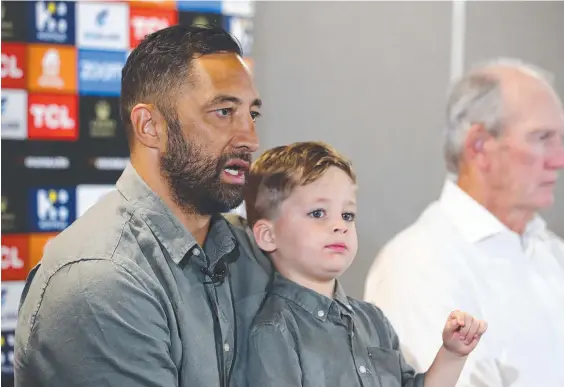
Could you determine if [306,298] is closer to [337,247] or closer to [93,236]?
[337,247]

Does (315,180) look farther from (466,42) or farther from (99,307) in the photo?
(466,42)

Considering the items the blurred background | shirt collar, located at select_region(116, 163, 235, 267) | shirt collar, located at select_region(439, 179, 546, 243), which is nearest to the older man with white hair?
shirt collar, located at select_region(439, 179, 546, 243)

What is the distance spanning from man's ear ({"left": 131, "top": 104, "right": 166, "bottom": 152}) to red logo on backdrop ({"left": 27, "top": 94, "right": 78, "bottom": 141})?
1.22 metres

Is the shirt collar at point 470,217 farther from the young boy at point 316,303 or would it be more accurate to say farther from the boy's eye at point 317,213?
the boy's eye at point 317,213

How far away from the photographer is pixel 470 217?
2.01 metres

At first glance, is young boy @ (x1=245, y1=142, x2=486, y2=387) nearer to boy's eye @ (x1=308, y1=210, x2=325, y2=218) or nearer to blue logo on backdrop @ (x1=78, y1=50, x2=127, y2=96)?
boy's eye @ (x1=308, y1=210, x2=325, y2=218)

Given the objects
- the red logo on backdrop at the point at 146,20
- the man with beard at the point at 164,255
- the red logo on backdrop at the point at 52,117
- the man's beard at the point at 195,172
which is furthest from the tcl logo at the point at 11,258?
the man's beard at the point at 195,172

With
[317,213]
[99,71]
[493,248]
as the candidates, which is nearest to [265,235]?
[317,213]

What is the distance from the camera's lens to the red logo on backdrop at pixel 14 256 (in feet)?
8.15

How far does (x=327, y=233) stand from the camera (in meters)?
1.48

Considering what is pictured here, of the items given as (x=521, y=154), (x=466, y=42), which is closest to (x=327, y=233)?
(x=521, y=154)

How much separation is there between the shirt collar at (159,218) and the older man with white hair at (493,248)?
608mm

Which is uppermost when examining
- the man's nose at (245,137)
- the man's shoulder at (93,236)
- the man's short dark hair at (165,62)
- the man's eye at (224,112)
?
the man's short dark hair at (165,62)

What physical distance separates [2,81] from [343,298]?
152cm
